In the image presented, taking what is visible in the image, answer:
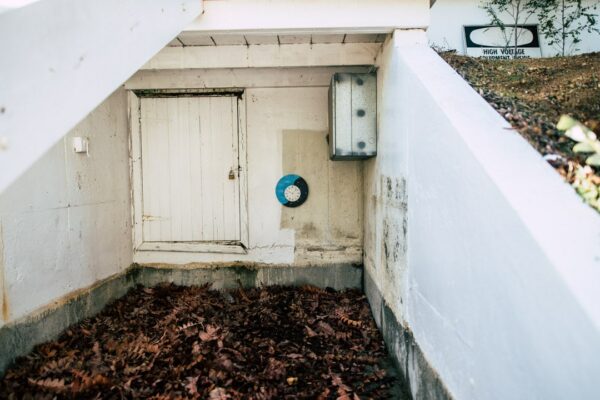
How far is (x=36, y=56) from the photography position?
89.8 inches

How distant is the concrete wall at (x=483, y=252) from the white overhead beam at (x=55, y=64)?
2301mm

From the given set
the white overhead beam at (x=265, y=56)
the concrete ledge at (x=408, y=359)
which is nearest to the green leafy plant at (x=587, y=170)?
the concrete ledge at (x=408, y=359)

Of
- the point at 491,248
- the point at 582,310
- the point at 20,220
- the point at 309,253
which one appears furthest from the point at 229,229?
the point at 582,310

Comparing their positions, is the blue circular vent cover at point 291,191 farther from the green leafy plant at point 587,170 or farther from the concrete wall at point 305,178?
the green leafy plant at point 587,170

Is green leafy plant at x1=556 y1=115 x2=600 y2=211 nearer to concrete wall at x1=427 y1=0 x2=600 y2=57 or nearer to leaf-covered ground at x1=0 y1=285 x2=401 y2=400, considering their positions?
leaf-covered ground at x1=0 y1=285 x2=401 y2=400

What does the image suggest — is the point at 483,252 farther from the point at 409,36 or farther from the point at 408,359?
the point at 409,36

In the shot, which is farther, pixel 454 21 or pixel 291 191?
pixel 454 21

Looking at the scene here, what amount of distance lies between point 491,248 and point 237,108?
498 cm

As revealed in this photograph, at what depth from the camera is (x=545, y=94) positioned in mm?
3521

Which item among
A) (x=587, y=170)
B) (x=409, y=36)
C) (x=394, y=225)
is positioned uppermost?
(x=409, y=36)

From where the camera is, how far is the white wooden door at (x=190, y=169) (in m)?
6.34

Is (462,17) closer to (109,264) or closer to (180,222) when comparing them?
(180,222)

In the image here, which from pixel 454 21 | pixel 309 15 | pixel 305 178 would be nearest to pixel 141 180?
pixel 305 178

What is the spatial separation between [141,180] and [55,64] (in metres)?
4.18
